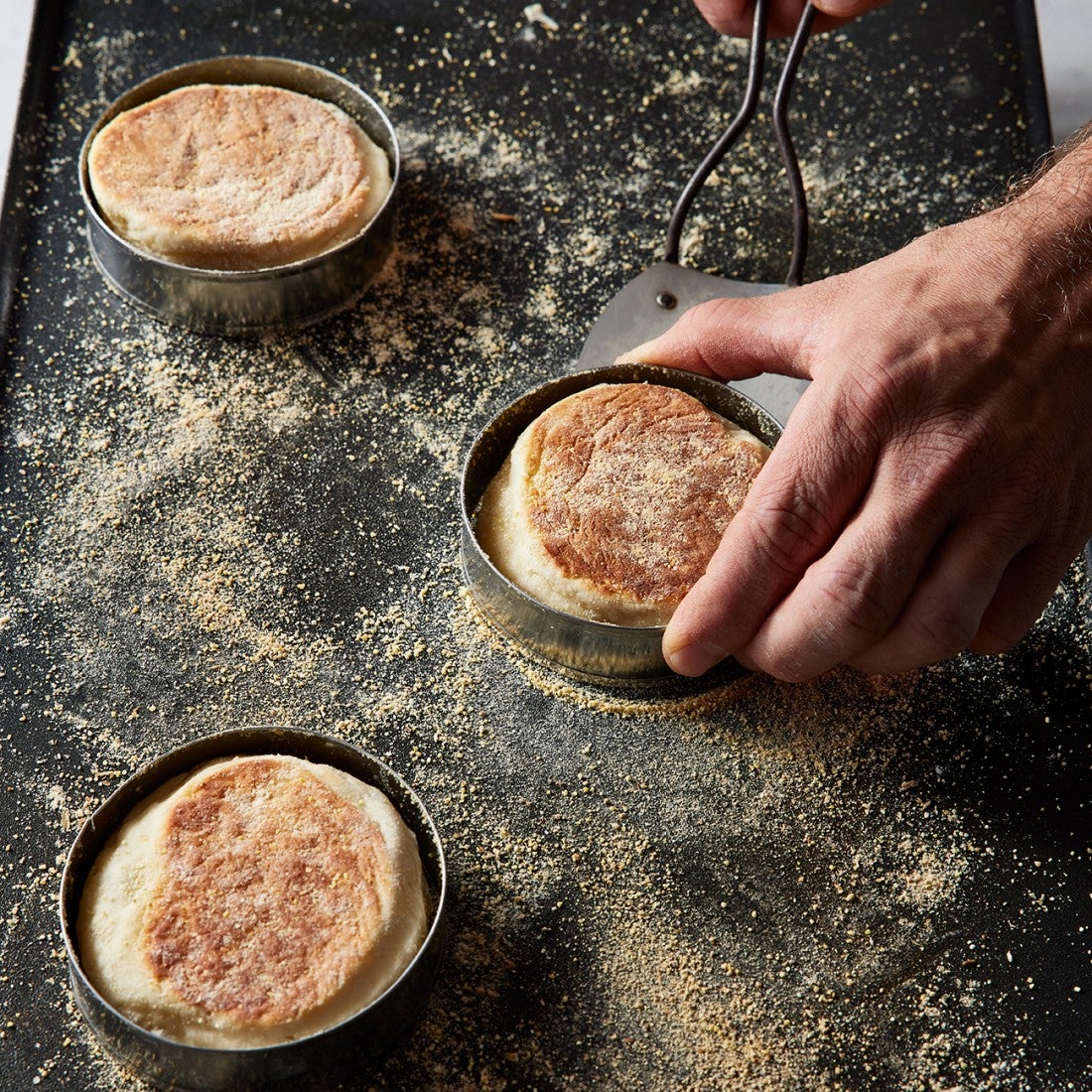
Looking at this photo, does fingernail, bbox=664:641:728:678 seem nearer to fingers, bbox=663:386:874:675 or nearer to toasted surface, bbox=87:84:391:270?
fingers, bbox=663:386:874:675

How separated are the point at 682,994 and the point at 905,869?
1.12 ft

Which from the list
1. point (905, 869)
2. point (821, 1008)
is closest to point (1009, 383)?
point (905, 869)

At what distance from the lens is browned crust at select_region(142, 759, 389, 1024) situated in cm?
127

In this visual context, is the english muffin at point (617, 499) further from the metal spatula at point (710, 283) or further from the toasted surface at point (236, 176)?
the toasted surface at point (236, 176)

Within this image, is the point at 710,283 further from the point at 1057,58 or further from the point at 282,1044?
the point at 1057,58

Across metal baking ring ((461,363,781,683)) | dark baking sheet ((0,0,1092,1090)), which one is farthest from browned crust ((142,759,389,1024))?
metal baking ring ((461,363,781,683))

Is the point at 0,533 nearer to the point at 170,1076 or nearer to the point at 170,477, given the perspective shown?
the point at 170,477

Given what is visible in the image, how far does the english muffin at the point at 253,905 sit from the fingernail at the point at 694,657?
1.29ft

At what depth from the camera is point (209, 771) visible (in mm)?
1424

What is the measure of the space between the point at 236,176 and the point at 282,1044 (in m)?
1.36

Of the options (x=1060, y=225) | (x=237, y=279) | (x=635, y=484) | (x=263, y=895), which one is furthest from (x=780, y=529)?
(x=237, y=279)

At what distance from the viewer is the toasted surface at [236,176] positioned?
6.22 feet

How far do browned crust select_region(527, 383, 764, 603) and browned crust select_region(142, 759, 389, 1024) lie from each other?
46 cm

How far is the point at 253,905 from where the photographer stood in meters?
1.32
